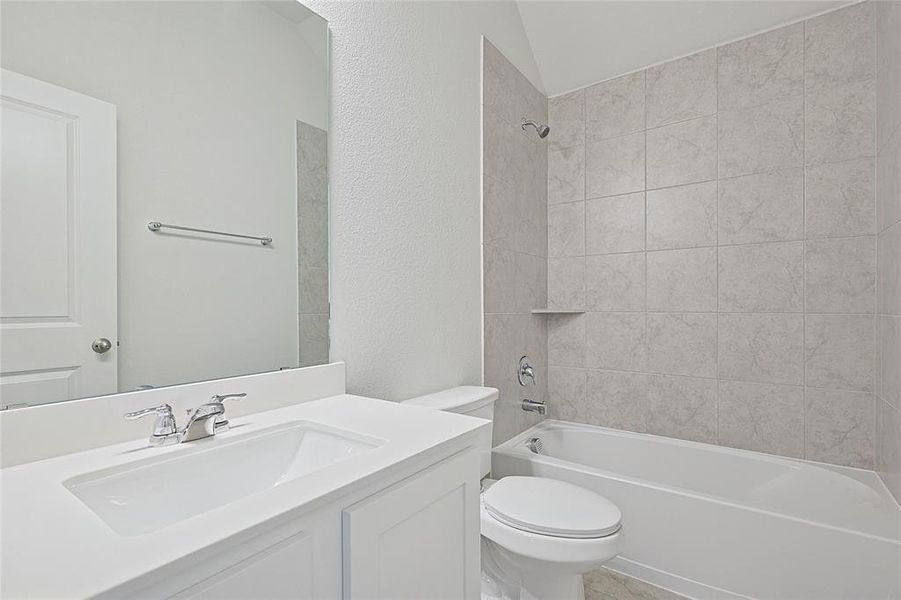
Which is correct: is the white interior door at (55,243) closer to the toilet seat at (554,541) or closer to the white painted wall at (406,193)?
the white painted wall at (406,193)

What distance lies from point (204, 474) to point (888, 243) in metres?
2.29

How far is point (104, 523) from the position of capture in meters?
0.58

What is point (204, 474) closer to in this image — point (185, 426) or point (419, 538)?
point (185, 426)

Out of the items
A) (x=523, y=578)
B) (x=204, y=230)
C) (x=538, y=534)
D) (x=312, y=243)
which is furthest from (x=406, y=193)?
(x=523, y=578)

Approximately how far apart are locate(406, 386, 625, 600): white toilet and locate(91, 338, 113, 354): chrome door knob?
2.97 feet

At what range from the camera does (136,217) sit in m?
0.94

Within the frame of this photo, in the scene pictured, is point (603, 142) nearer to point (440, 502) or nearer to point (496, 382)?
point (496, 382)

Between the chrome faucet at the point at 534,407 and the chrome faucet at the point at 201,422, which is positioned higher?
the chrome faucet at the point at 201,422

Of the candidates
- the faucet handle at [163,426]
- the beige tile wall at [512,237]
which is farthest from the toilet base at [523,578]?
the faucet handle at [163,426]

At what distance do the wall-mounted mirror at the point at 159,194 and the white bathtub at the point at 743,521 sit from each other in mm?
1371

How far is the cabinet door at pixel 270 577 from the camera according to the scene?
21.4 inches

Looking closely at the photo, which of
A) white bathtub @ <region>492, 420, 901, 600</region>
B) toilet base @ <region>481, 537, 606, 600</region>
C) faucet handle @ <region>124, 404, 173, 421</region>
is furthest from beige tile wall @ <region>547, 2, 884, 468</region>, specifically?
faucet handle @ <region>124, 404, 173, 421</region>

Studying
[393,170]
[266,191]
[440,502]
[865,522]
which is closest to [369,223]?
[393,170]

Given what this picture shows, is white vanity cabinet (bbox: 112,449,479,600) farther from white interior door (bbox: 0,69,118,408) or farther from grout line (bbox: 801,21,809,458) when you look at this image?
grout line (bbox: 801,21,809,458)
